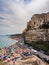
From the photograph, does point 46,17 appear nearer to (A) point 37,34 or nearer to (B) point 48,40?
(A) point 37,34

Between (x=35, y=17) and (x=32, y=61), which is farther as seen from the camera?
(x=35, y=17)

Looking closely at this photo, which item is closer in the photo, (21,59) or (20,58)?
(21,59)

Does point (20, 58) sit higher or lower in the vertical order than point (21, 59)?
lower

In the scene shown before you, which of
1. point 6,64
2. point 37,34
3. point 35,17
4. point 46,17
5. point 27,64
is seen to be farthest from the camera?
point 35,17

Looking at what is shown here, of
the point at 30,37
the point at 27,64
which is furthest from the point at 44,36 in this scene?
the point at 27,64

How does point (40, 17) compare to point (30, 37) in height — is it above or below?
above

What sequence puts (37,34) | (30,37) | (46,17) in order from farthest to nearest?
(46,17)
(30,37)
(37,34)

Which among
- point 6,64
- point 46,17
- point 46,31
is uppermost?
point 46,17

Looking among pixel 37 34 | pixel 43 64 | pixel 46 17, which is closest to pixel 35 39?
pixel 37 34

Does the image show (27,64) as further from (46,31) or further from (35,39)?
(35,39)
